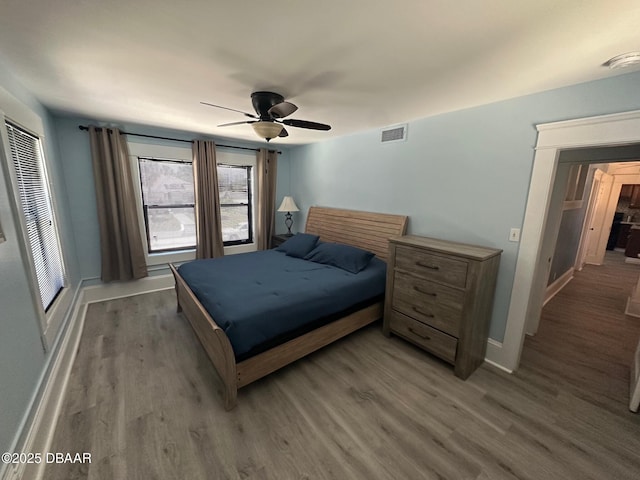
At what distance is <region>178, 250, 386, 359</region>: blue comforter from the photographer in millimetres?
1891

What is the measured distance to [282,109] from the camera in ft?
6.59

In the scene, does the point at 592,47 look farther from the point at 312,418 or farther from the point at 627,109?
the point at 312,418

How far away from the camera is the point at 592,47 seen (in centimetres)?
135

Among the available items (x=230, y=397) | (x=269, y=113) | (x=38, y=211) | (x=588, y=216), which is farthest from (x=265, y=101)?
(x=588, y=216)

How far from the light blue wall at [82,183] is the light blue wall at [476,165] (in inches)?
132

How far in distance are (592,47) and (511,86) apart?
56 centimetres

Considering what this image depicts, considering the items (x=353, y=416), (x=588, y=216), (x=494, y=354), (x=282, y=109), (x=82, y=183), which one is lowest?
(x=353, y=416)

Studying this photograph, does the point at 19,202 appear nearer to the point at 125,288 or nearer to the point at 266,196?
the point at 125,288

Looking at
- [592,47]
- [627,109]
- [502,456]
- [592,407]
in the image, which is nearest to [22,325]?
[502,456]

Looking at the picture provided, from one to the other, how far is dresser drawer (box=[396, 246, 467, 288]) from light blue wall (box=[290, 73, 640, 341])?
0.52 meters

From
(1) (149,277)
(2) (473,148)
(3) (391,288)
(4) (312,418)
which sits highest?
(2) (473,148)

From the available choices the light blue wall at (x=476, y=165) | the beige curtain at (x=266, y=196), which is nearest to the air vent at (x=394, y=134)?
the light blue wall at (x=476, y=165)

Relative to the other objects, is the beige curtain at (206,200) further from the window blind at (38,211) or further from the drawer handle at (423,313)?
the drawer handle at (423,313)

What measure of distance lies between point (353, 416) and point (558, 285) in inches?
171
